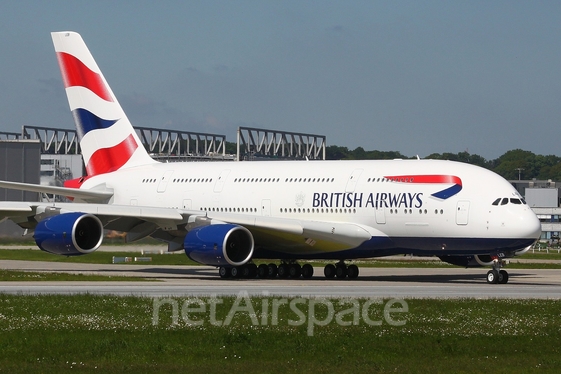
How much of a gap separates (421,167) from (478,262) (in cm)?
473

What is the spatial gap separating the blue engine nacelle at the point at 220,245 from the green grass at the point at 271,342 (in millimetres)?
11543

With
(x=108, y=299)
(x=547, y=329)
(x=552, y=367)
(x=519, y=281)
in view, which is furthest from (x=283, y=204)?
(x=552, y=367)

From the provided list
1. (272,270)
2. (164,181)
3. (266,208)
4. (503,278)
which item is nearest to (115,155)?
(164,181)

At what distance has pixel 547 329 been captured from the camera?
17906 millimetres

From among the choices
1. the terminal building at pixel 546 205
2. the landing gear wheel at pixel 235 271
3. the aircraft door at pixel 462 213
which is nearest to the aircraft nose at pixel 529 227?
the aircraft door at pixel 462 213

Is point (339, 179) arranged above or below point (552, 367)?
above

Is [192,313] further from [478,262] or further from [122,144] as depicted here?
[122,144]

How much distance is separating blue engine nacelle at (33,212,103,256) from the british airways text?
7.70 meters

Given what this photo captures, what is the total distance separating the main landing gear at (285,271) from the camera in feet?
116

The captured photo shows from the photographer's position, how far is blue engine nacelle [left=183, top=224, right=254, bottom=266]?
3253 centimetres

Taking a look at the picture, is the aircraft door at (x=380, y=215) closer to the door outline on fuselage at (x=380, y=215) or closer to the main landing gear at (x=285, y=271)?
the door outline on fuselage at (x=380, y=215)

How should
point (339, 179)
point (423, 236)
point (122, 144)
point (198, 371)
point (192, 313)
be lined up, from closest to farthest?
point (198, 371) → point (192, 313) → point (423, 236) → point (339, 179) → point (122, 144)

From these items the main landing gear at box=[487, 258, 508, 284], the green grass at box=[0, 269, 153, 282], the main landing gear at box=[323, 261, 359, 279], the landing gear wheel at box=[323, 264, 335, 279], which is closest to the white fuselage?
the main landing gear at box=[487, 258, 508, 284]

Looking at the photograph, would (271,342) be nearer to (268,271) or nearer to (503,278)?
(503,278)
